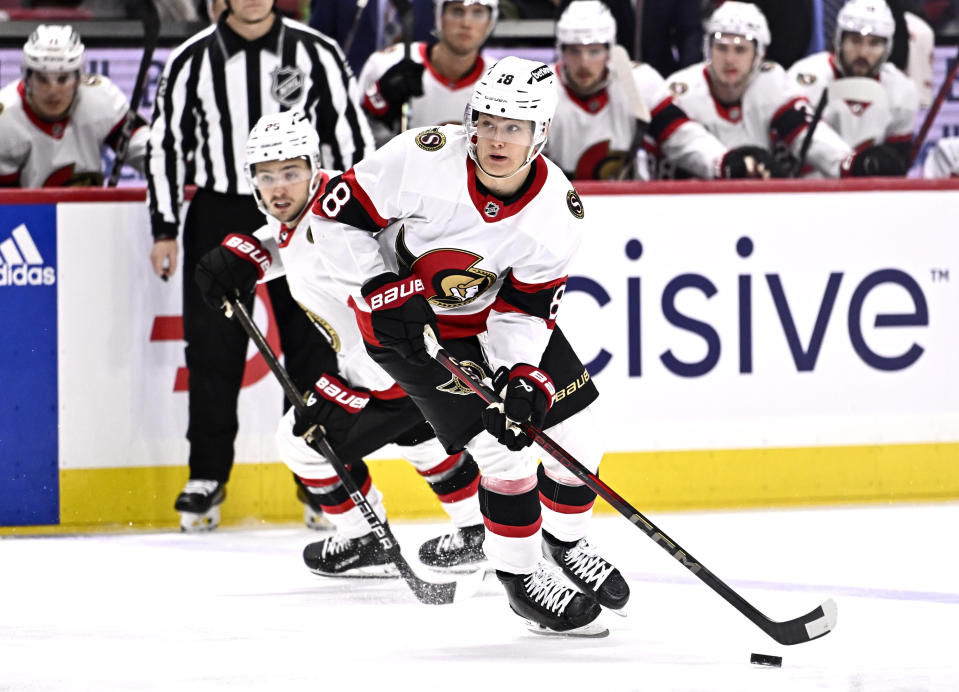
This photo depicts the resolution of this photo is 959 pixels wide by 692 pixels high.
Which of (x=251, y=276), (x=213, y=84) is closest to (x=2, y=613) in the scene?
(x=251, y=276)

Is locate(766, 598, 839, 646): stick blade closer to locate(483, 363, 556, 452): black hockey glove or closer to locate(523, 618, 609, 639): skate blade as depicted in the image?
locate(523, 618, 609, 639): skate blade

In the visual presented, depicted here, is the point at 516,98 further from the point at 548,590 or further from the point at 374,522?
the point at 374,522

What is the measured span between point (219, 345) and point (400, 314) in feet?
4.78

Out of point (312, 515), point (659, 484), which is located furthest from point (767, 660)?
point (312, 515)

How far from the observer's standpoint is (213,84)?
4.46 m

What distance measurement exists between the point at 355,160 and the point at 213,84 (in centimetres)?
47

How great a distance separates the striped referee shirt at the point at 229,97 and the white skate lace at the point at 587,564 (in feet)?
5.24

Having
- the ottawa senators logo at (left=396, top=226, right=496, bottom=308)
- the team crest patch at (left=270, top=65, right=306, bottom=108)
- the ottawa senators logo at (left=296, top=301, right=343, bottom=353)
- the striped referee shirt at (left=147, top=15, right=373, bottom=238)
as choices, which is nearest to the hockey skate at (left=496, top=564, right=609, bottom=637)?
the ottawa senators logo at (left=396, top=226, right=496, bottom=308)

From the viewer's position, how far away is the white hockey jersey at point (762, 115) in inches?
211

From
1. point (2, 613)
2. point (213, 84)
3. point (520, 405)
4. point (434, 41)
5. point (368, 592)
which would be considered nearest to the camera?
point (520, 405)

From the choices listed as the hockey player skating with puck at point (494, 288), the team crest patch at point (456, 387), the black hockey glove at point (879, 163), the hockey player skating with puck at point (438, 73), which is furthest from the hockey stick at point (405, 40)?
the team crest patch at point (456, 387)

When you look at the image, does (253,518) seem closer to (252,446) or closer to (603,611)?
(252,446)

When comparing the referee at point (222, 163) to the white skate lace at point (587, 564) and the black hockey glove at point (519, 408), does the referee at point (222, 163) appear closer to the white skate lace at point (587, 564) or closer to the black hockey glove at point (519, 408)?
the white skate lace at point (587, 564)

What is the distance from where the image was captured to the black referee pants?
4418mm
